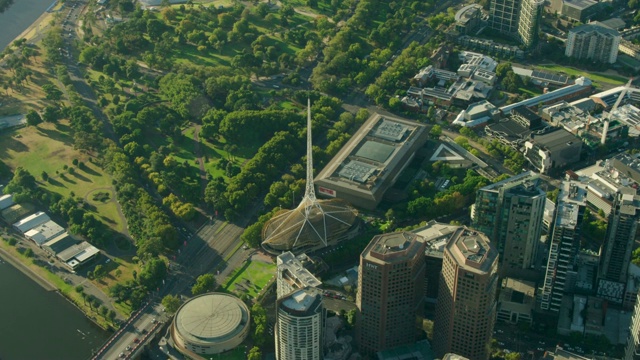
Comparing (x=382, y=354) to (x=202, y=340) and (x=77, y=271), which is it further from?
(x=77, y=271)

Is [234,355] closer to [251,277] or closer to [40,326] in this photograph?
[251,277]

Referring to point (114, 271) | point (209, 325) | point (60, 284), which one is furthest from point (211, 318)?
point (60, 284)

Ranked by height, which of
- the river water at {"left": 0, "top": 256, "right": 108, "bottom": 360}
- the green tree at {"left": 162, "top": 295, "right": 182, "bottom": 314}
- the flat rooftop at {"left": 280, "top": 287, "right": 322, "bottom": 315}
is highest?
the flat rooftop at {"left": 280, "top": 287, "right": 322, "bottom": 315}

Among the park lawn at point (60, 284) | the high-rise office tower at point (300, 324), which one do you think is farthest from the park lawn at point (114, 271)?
the high-rise office tower at point (300, 324)

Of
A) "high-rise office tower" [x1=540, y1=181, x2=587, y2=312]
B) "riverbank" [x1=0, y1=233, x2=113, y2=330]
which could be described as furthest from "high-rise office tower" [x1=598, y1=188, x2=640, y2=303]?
"riverbank" [x1=0, y1=233, x2=113, y2=330]

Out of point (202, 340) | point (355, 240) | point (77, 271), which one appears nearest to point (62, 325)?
point (77, 271)

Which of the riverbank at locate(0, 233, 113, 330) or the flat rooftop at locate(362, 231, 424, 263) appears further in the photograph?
the riverbank at locate(0, 233, 113, 330)

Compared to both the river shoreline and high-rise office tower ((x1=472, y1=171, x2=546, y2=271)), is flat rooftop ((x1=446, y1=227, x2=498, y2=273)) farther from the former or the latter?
the river shoreline
